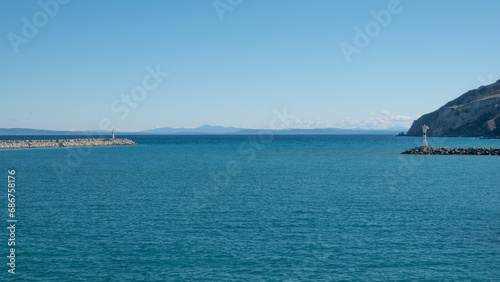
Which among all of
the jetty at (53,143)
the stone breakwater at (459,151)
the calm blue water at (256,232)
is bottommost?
the calm blue water at (256,232)

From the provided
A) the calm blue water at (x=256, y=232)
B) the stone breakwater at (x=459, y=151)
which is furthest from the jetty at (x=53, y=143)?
the stone breakwater at (x=459, y=151)

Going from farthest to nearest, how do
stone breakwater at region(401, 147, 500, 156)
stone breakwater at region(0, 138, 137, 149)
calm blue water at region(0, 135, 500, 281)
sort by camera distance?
stone breakwater at region(0, 138, 137, 149), stone breakwater at region(401, 147, 500, 156), calm blue water at region(0, 135, 500, 281)

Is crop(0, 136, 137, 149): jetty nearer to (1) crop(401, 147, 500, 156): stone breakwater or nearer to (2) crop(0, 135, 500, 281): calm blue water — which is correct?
(2) crop(0, 135, 500, 281): calm blue water

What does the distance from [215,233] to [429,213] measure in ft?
44.1

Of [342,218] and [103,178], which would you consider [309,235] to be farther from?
[103,178]

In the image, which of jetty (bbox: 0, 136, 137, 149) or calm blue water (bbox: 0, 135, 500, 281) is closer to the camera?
calm blue water (bbox: 0, 135, 500, 281)

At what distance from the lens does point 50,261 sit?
17844 millimetres

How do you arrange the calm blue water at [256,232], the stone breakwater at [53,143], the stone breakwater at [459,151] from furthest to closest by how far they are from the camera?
the stone breakwater at [53,143]
the stone breakwater at [459,151]
the calm blue water at [256,232]

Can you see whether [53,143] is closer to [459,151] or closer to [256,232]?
[459,151]

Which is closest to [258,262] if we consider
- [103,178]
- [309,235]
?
[309,235]

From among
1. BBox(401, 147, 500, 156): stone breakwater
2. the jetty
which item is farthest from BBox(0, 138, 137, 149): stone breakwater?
BBox(401, 147, 500, 156): stone breakwater

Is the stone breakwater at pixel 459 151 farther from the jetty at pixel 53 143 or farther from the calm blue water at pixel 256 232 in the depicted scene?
the jetty at pixel 53 143

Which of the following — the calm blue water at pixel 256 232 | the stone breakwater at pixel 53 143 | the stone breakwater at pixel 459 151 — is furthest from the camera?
the stone breakwater at pixel 53 143

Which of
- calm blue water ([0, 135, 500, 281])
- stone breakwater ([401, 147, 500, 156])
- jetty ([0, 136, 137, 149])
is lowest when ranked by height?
calm blue water ([0, 135, 500, 281])
